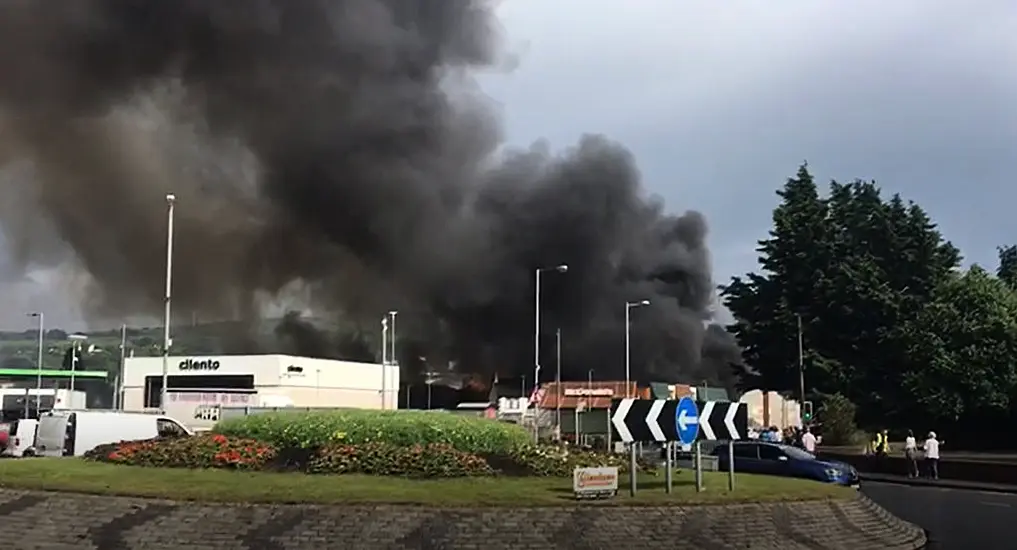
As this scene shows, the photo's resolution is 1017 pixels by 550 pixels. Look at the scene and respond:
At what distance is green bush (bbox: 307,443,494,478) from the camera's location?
16.2 m

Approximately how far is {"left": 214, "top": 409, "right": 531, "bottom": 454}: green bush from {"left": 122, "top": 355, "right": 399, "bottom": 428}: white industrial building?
4895 cm

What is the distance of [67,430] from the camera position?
27859 mm

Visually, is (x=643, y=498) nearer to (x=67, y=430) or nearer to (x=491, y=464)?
(x=491, y=464)

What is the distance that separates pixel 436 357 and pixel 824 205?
31.2 m

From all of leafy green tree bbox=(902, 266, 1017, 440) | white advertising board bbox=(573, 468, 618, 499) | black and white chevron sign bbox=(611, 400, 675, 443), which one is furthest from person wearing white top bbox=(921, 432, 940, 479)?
white advertising board bbox=(573, 468, 618, 499)

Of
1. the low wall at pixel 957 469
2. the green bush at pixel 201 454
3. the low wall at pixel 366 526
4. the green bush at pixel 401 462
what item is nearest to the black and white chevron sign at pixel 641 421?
the low wall at pixel 366 526

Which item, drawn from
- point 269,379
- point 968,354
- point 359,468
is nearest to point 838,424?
point 968,354

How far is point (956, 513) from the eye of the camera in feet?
69.8

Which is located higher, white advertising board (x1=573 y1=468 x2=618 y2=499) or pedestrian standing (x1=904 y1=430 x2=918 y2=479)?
white advertising board (x1=573 y1=468 x2=618 y2=499)

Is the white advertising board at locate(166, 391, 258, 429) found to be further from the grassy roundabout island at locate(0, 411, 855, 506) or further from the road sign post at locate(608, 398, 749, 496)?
the road sign post at locate(608, 398, 749, 496)

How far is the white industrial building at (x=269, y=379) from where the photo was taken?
71125 millimetres

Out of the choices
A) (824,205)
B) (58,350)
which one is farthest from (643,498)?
(58,350)

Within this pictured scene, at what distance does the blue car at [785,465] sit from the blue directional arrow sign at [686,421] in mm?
10097

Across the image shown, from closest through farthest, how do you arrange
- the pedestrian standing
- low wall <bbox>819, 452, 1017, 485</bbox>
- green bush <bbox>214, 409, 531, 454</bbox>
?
green bush <bbox>214, 409, 531, 454</bbox>
low wall <bbox>819, 452, 1017, 485</bbox>
the pedestrian standing
